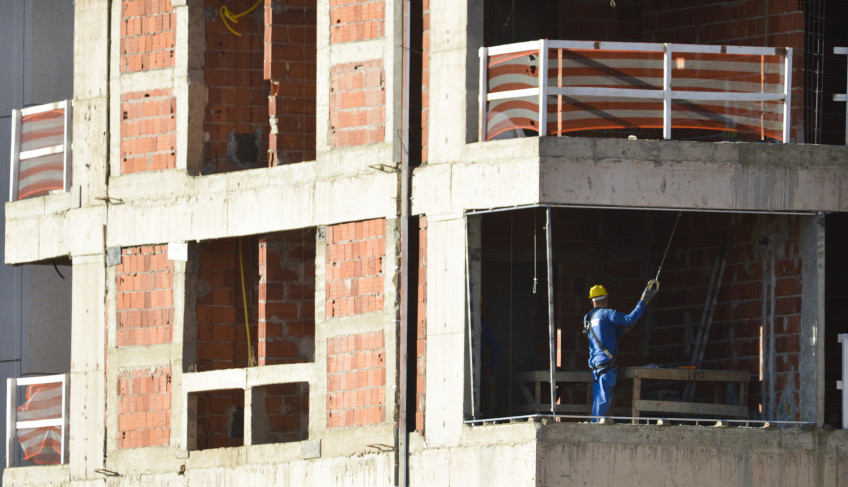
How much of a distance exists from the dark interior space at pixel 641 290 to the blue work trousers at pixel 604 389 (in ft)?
4.83

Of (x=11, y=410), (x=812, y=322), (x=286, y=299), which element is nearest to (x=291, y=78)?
(x=286, y=299)

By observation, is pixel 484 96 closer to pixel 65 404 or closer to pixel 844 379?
pixel 844 379

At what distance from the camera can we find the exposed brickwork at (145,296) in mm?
31812

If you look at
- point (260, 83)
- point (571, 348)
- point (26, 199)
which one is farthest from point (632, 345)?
point (26, 199)

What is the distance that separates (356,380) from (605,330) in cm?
323

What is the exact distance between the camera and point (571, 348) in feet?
102

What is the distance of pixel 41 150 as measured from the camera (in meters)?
33.4

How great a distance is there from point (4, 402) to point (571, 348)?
1098 cm

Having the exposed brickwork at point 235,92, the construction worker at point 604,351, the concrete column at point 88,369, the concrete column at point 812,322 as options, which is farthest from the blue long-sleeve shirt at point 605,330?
the concrete column at point 88,369

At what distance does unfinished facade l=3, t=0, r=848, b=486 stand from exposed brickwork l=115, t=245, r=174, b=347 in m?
0.04

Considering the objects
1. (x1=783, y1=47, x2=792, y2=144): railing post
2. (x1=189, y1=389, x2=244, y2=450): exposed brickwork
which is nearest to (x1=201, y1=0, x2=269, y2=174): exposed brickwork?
(x1=189, y1=389, x2=244, y2=450): exposed brickwork

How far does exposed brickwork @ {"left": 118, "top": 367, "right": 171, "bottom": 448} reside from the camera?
1245 inches

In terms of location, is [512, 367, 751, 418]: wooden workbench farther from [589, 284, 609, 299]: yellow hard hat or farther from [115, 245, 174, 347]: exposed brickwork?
[115, 245, 174, 347]: exposed brickwork

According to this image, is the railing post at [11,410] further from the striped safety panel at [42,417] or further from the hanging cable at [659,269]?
the hanging cable at [659,269]
